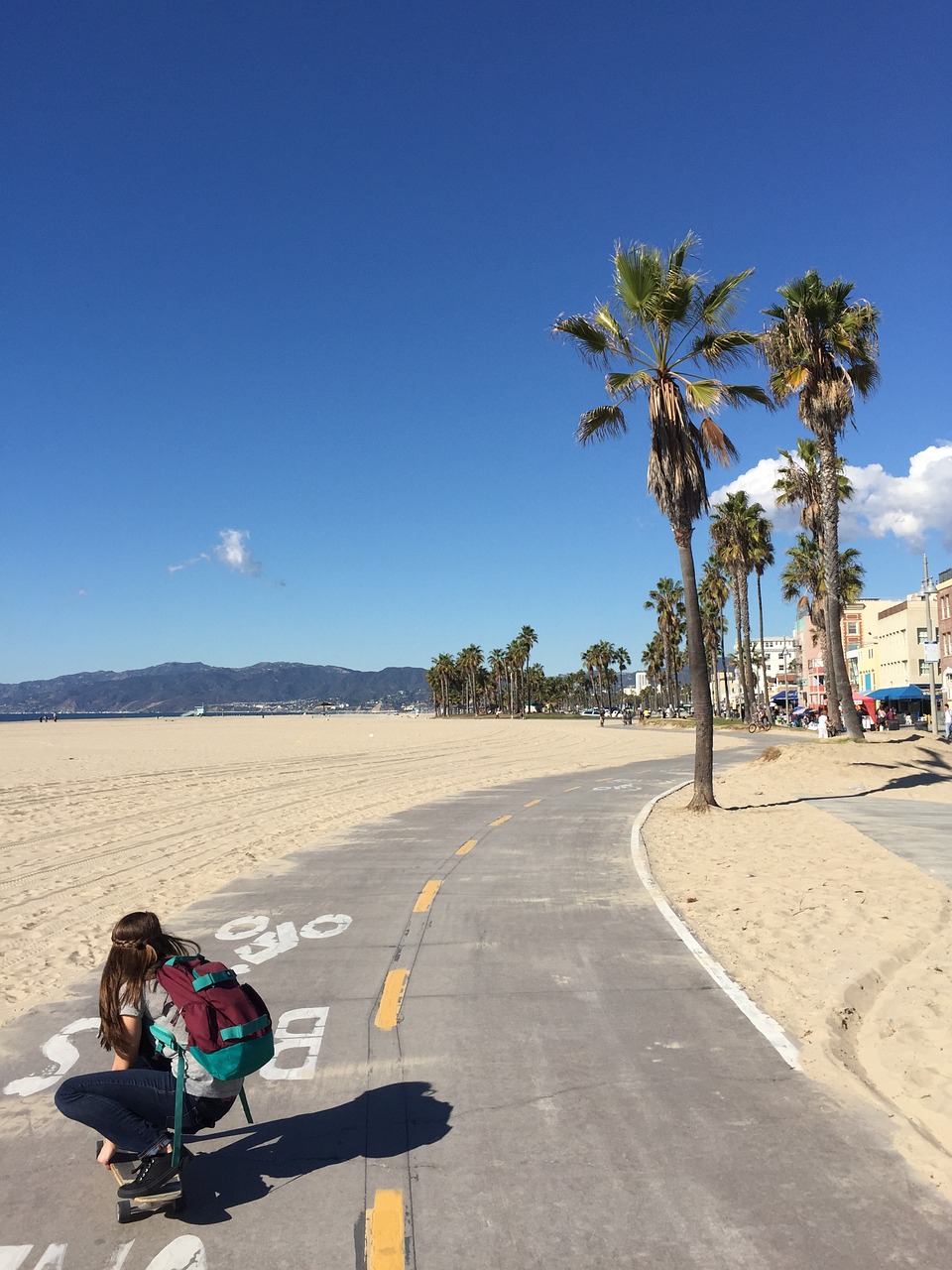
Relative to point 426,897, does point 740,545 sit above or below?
above

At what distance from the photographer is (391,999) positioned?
23.8ft

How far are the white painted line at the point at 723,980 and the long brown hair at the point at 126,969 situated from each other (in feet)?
12.8

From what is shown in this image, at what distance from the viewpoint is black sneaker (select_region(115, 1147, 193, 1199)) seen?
4.26 m

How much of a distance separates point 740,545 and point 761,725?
12.5 metres

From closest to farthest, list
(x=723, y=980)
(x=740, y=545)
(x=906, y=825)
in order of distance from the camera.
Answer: (x=723, y=980), (x=906, y=825), (x=740, y=545)

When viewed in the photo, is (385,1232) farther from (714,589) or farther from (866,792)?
(714,589)

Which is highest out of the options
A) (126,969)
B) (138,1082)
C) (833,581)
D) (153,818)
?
(833,581)

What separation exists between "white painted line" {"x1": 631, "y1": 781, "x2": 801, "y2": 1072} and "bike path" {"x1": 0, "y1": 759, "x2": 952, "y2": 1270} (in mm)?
105

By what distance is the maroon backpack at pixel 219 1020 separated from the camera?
420 centimetres

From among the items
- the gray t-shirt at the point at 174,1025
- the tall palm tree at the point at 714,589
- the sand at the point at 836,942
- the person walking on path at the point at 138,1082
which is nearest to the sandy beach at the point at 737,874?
the sand at the point at 836,942

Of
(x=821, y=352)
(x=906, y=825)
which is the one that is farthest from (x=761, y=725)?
(x=906, y=825)

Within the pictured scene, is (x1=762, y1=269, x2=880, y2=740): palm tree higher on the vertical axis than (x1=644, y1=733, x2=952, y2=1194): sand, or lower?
higher

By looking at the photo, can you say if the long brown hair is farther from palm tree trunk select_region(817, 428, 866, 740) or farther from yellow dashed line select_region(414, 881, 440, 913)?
palm tree trunk select_region(817, 428, 866, 740)

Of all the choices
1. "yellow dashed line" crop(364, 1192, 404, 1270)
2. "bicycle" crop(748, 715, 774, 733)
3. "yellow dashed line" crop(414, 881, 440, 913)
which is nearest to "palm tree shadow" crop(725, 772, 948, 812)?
"yellow dashed line" crop(414, 881, 440, 913)
